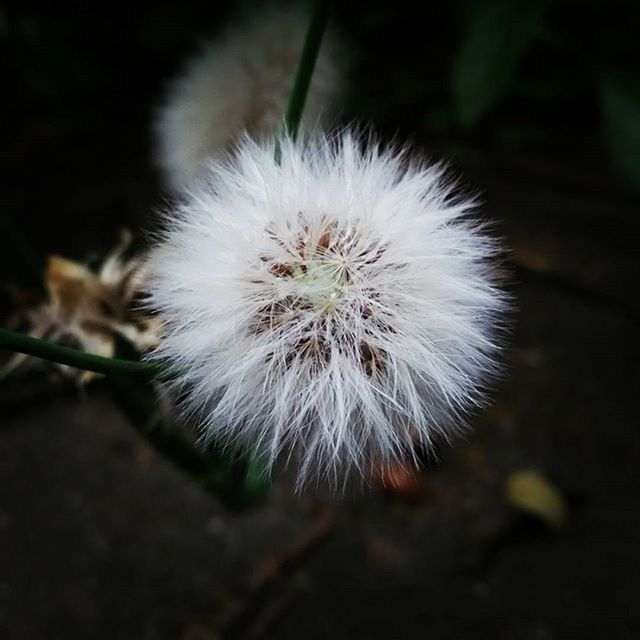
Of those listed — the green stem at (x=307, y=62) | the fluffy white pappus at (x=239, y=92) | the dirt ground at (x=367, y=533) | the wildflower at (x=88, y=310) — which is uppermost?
the green stem at (x=307, y=62)

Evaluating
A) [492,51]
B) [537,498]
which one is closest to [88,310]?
[492,51]

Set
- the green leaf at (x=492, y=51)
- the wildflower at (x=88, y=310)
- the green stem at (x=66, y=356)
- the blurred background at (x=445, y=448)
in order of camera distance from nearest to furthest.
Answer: the green stem at (x=66, y=356) → the wildflower at (x=88, y=310) → the green leaf at (x=492, y=51) → the blurred background at (x=445, y=448)

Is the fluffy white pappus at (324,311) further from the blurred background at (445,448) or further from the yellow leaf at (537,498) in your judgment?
the yellow leaf at (537,498)

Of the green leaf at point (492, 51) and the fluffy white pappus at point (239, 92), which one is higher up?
the green leaf at point (492, 51)

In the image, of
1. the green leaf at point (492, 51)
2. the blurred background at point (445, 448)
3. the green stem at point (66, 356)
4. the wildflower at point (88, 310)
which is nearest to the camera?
the green stem at point (66, 356)

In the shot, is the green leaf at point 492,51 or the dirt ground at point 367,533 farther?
the dirt ground at point 367,533

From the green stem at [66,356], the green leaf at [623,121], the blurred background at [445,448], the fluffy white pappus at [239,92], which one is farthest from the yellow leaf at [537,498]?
the green stem at [66,356]

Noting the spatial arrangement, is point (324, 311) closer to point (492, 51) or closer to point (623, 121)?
point (492, 51)
